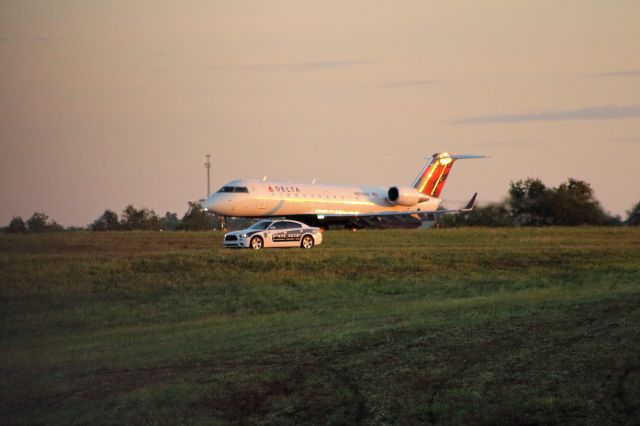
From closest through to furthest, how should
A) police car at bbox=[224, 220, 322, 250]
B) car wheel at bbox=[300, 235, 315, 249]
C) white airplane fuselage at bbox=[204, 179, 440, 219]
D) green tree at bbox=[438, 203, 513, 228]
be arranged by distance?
police car at bbox=[224, 220, 322, 250]
car wheel at bbox=[300, 235, 315, 249]
white airplane fuselage at bbox=[204, 179, 440, 219]
green tree at bbox=[438, 203, 513, 228]

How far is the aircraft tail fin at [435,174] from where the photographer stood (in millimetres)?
75438

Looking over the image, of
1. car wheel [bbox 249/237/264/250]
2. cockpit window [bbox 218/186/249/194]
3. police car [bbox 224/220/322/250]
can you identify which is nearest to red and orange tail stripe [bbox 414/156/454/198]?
cockpit window [bbox 218/186/249/194]

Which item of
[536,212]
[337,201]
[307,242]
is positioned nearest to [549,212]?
[536,212]

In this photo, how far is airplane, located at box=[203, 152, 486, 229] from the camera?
56.7 metres

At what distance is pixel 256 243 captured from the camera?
1633 inches

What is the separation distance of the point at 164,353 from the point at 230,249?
75.2 feet

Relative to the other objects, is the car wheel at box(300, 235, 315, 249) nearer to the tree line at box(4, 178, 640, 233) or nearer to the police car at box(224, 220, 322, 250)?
the police car at box(224, 220, 322, 250)

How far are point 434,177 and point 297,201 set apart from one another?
18.3 metres

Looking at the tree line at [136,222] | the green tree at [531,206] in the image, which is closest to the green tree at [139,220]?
the tree line at [136,222]

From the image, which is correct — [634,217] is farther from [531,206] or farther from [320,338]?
[320,338]

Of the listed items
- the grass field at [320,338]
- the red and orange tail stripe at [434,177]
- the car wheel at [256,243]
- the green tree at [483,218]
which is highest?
the red and orange tail stripe at [434,177]

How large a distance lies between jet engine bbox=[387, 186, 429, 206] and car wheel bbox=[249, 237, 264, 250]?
29.0m

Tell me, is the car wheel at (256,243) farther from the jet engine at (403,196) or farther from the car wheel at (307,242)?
the jet engine at (403,196)

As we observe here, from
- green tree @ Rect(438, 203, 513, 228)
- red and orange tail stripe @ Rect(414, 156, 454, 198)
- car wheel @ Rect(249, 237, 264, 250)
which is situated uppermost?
red and orange tail stripe @ Rect(414, 156, 454, 198)
